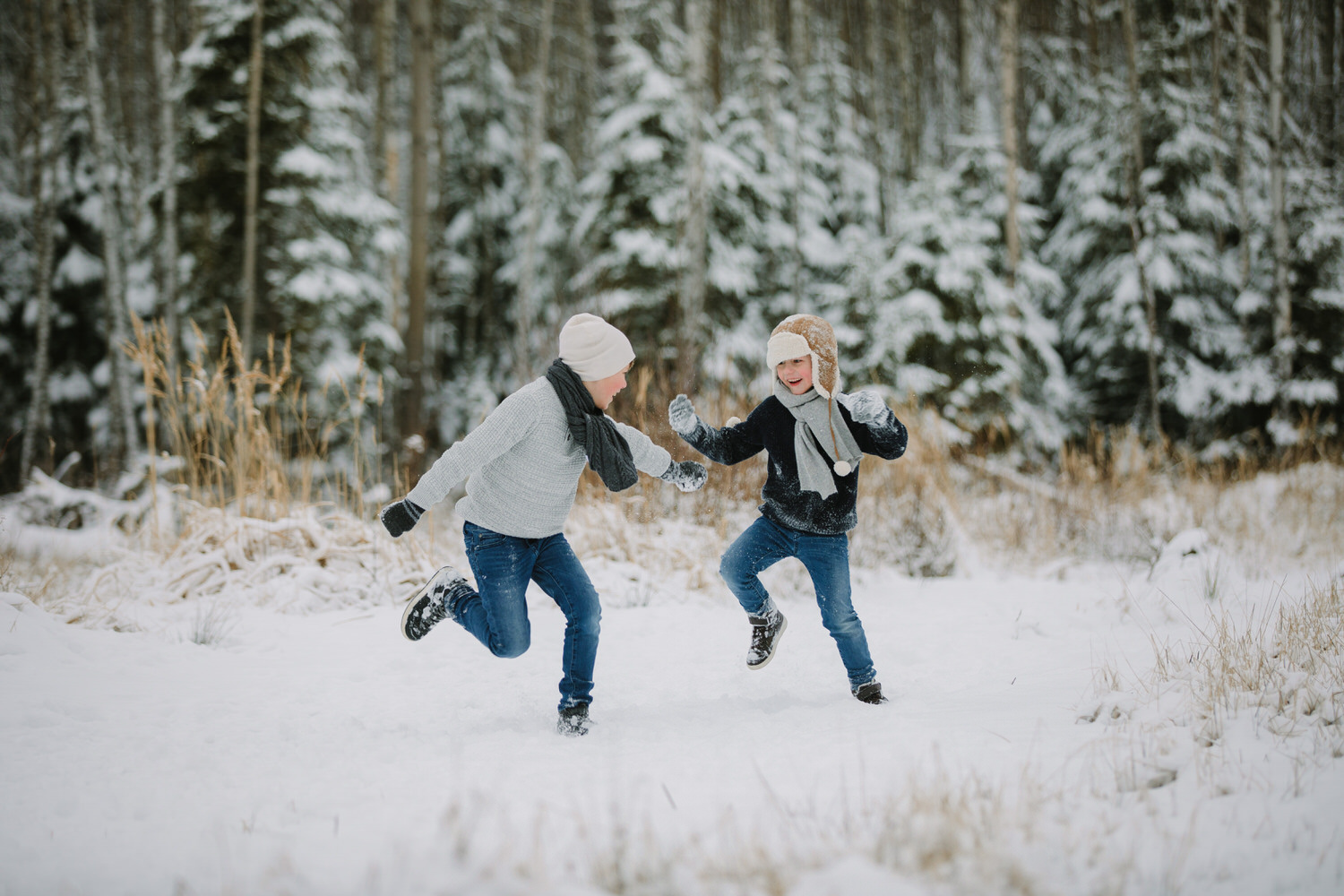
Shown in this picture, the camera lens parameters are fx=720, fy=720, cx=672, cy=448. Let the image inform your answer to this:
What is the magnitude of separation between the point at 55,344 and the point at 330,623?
13139 millimetres

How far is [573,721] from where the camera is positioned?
2.57 meters

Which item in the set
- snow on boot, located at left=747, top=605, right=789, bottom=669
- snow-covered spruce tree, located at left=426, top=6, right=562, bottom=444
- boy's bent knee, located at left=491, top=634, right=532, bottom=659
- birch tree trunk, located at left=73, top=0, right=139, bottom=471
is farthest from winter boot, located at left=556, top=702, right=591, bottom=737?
snow-covered spruce tree, located at left=426, top=6, right=562, bottom=444

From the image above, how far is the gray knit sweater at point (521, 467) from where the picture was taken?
2543 mm

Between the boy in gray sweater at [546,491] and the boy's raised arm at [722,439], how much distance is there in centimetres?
31

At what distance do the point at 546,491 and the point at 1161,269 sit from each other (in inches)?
509

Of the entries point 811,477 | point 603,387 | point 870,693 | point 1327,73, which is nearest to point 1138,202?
point 1327,73

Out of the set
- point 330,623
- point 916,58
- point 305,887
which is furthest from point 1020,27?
point 305,887

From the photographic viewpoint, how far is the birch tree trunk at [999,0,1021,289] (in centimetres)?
1188

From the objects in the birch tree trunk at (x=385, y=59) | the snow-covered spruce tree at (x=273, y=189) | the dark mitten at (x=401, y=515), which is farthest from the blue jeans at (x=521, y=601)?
the birch tree trunk at (x=385, y=59)

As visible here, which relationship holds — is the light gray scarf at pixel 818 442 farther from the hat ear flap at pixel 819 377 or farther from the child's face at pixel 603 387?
the child's face at pixel 603 387

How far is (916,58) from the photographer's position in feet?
66.5

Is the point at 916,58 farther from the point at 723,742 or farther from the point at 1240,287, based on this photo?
the point at 723,742

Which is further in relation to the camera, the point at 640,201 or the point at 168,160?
the point at 640,201

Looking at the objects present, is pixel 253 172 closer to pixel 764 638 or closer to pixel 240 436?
pixel 240 436
